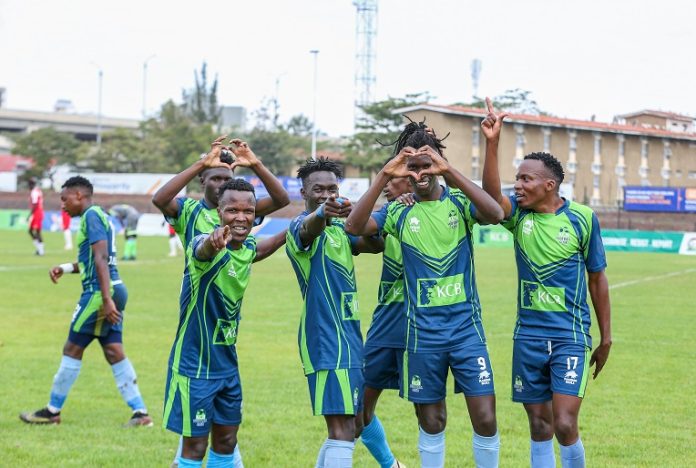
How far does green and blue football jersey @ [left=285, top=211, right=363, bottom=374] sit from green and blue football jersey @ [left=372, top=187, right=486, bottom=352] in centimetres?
41

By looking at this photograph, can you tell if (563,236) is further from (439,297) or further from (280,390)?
(280,390)

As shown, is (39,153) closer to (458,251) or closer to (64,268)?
(64,268)

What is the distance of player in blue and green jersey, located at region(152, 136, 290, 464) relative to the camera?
6848 millimetres

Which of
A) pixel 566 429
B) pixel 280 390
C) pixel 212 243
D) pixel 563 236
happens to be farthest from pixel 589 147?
pixel 212 243

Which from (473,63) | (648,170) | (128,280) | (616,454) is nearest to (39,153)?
(473,63)

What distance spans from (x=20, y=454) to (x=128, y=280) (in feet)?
52.6

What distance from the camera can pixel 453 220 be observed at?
6.48 meters

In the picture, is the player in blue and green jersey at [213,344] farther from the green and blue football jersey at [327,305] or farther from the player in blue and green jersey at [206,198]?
the player in blue and green jersey at [206,198]

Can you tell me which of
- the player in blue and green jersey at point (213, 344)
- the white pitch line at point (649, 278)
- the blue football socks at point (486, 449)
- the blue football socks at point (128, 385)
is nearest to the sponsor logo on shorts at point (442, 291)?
the blue football socks at point (486, 449)

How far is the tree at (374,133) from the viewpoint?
66562 mm

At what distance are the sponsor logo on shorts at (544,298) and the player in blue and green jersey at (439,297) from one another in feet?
1.47

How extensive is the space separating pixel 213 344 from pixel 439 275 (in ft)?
5.07

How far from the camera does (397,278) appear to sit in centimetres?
711

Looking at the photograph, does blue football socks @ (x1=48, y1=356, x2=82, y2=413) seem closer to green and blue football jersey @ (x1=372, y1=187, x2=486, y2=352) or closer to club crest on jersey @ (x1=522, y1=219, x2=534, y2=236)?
green and blue football jersey @ (x1=372, y1=187, x2=486, y2=352)
